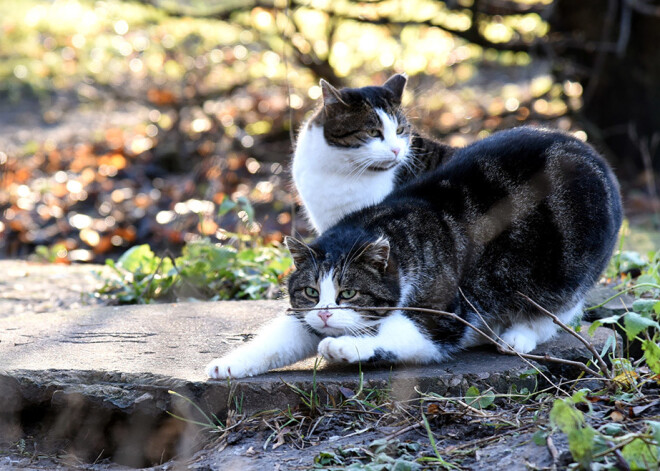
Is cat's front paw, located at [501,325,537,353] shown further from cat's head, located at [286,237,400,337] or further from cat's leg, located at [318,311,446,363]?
cat's head, located at [286,237,400,337]

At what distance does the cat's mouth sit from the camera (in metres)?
4.00

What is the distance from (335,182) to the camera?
13.4 ft

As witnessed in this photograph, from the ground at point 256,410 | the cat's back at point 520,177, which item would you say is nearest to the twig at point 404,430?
the ground at point 256,410

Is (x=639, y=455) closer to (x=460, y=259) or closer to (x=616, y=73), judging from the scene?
(x=460, y=259)

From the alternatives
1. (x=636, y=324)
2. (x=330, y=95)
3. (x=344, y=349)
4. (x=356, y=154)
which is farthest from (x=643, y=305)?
(x=330, y=95)

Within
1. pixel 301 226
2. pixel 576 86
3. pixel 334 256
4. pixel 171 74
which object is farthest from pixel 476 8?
pixel 334 256

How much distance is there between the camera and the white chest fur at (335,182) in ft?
13.1

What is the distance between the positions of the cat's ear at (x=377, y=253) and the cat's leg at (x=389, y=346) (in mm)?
199

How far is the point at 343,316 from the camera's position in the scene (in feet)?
9.04

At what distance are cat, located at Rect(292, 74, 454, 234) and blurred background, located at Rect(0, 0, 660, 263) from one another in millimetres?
1432

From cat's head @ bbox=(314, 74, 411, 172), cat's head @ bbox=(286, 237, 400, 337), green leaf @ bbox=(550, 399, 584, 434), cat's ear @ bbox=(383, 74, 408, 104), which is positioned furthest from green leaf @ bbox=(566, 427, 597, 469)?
cat's ear @ bbox=(383, 74, 408, 104)

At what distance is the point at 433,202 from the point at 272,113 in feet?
18.1

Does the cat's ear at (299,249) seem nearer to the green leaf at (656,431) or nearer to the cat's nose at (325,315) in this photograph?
the cat's nose at (325,315)

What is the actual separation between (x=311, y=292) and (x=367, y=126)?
4.76ft
